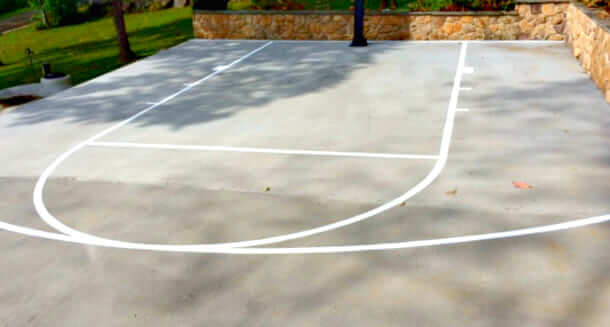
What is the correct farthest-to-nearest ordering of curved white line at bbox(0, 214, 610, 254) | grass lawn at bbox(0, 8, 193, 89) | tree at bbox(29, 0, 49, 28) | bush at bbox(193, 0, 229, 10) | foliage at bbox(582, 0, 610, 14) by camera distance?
tree at bbox(29, 0, 49, 28), bush at bbox(193, 0, 229, 10), grass lawn at bbox(0, 8, 193, 89), foliage at bbox(582, 0, 610, 14), curved white line at bbox(0, 214, 610, 254)

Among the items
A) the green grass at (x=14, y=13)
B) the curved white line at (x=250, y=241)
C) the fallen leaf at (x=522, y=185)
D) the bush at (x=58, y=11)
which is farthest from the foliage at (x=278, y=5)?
the green grass at (x=14, y=13)

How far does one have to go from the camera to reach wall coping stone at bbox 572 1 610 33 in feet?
35.0

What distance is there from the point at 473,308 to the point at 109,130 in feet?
25.3

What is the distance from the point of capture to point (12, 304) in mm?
5023

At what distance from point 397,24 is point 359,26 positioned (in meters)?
1.57

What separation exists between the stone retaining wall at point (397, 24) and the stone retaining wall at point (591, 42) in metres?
0.90

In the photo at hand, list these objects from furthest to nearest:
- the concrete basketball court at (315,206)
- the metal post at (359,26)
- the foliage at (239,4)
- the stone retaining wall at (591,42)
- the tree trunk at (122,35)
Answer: the foliage at (239,4) < the tree trunk at (122,35) < the metal post at (359,26) < the stone retaining wall at (591,42) < the concrete basketball court at (315,206)

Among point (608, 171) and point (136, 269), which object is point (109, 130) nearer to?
point (136, 269)

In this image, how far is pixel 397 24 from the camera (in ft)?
56.2

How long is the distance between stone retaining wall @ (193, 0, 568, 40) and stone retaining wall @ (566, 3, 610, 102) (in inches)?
35.5

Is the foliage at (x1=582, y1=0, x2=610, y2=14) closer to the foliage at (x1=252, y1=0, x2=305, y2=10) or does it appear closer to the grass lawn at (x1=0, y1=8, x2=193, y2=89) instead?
the foliage at (x1=252, y1=0, x2=305, y2=10)

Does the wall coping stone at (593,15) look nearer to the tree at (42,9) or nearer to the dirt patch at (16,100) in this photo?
the dirt patch at (16,100)

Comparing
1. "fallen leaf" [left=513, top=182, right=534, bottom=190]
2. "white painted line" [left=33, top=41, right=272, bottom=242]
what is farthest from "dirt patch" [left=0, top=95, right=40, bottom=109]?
"fallen leaf" [left=513, top=182, right=534, bottom=190]

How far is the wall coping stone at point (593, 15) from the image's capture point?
420 inches
